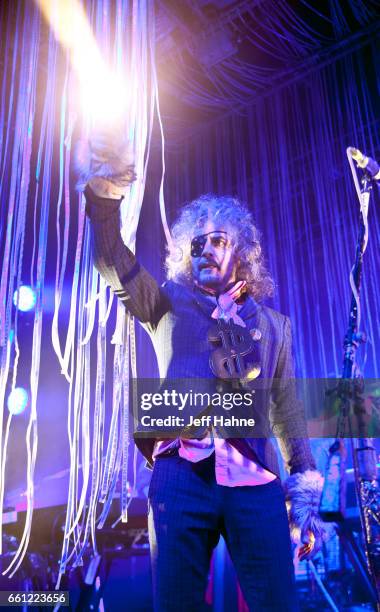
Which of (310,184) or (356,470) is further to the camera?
(310,184)

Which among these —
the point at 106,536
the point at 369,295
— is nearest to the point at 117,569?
the point at 106,536

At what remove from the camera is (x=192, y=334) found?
137cm

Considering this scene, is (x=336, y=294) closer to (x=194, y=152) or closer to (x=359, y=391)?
(x=359, y=391)

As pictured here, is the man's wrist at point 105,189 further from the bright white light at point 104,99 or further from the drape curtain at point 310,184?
the drape curtain at point 310,184

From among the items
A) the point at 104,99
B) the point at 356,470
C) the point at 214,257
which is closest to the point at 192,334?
the point at 214,257

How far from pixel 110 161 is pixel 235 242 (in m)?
0.54

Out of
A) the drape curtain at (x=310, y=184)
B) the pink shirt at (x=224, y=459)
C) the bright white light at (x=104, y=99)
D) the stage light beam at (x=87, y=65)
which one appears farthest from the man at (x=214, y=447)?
the drape curtain at (x=310, y=184)

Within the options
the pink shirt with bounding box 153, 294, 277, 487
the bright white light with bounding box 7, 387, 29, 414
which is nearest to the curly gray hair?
the pink shirt with bounding box 153, 294, 277, 487

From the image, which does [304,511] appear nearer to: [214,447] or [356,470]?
[214,447]

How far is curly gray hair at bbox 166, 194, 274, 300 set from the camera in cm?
169

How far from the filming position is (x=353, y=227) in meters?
4.13

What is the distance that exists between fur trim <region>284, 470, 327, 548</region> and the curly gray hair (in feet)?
1.90

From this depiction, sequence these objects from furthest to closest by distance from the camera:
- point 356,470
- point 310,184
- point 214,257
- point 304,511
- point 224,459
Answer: point 310,184
point 356,470
point 214,257
point 304,511
point 224,459

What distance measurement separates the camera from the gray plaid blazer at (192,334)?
1.29 m
